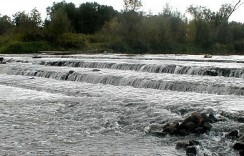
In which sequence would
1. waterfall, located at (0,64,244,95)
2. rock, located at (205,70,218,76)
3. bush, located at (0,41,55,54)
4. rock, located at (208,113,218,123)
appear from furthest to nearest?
1. bush, located at (0,41,55,54)
2. rock, located at (205,70,218,76)
3. waterfall, located at (0,64,244,95)
4. rock, located at (208,113,218,123)

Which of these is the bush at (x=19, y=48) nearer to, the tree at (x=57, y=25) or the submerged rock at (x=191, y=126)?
the tree at (x=57, y=25)

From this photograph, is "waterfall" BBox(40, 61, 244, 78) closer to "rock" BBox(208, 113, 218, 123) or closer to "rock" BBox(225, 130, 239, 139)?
"rock" BBox(208, 113, 218, 123)

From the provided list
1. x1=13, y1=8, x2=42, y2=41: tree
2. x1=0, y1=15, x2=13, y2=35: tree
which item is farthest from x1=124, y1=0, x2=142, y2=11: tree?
x1=0, y1=15, x2=13, y2=35: tree

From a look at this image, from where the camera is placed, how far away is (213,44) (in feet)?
228

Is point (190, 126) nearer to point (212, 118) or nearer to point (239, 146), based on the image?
point (212, 118)

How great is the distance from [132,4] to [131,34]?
712cm

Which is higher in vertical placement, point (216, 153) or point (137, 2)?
point (137, 2)

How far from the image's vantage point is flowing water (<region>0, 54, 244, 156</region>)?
395 inches

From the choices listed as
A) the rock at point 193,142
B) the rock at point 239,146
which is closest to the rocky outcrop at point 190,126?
the rock at point 193,142

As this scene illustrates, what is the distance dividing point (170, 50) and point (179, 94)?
49.1 m

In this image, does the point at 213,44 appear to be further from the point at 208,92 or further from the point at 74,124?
the point at 74,124

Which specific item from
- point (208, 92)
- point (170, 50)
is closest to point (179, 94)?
point (208, 92)

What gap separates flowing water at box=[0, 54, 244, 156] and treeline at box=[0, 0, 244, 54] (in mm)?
37765

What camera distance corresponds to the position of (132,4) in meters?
69.4
